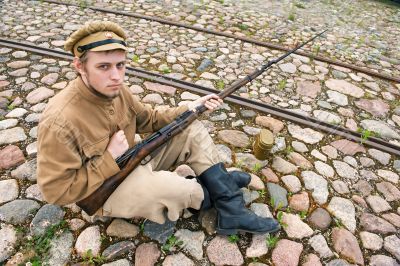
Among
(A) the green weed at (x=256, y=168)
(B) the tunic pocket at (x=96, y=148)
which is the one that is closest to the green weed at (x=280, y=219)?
(A) the green weed at (x=256, y=168)

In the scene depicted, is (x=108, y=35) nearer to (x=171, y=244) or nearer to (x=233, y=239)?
(x=171, y=244)

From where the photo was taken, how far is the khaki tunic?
2217 millimetres

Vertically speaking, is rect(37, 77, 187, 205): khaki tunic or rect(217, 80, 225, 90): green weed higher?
rect(37, 77, 187, 205): khaki tunic

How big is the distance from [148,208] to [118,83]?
951 millimetres

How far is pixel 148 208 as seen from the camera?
2.60 m

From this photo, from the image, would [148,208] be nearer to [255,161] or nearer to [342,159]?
[255,161]

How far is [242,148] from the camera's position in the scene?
3824mm

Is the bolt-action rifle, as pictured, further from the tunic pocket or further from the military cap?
the military cap

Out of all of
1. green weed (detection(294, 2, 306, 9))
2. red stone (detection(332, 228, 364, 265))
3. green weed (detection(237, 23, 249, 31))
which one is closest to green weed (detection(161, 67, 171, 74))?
green weed (detection(237, 23, 249, 31))

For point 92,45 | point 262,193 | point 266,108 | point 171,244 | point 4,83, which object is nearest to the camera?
point 92,45

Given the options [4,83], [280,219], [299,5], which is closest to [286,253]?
[280,219]

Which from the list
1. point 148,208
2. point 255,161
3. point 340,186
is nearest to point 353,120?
point 340,186

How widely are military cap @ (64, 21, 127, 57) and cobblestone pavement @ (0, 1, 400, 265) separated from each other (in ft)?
4.76

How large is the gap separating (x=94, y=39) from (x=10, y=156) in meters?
1.93
